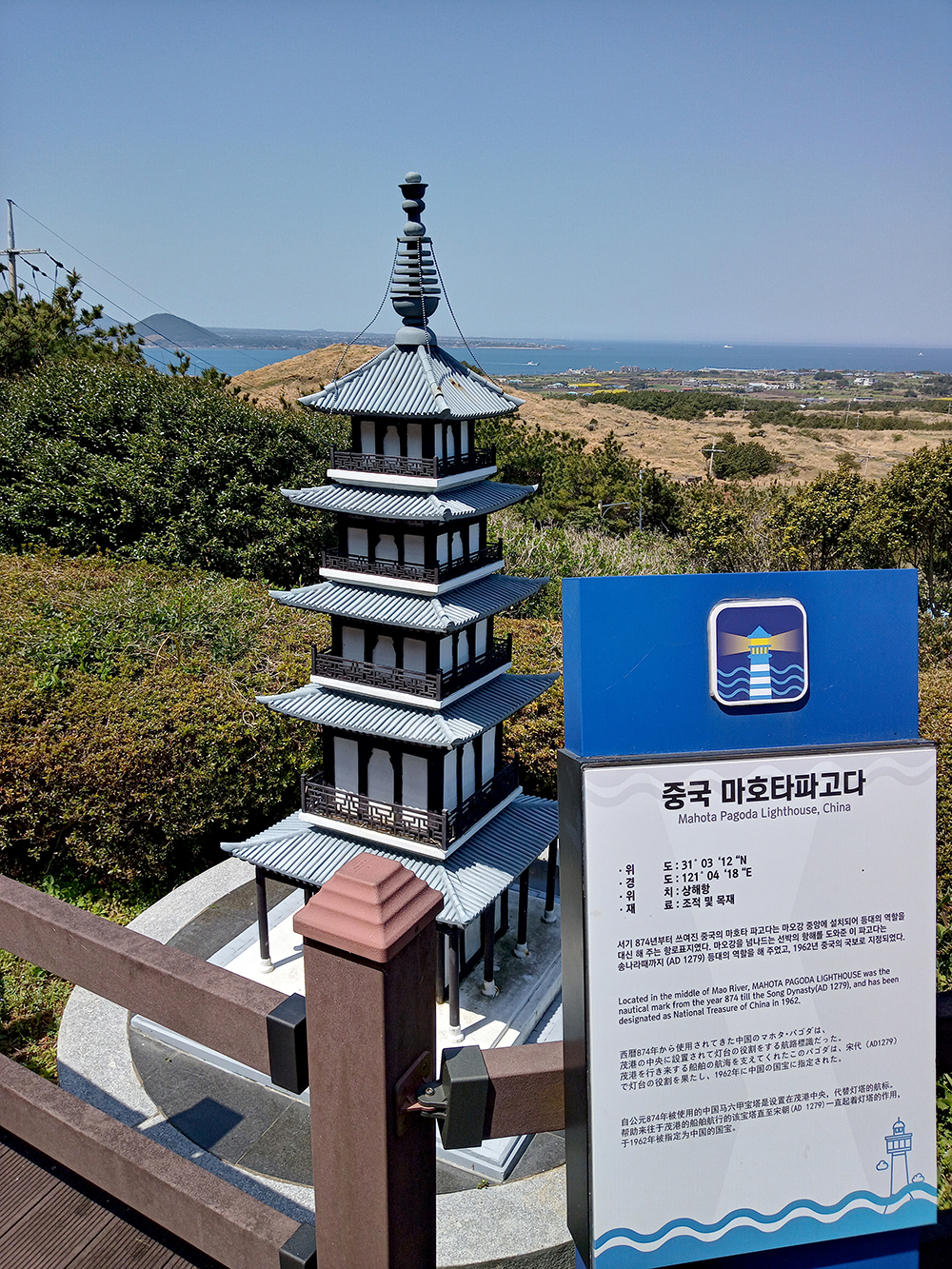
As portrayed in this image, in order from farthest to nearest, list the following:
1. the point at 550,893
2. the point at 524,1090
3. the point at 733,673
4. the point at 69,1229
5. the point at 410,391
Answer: the point at 550,893, the point at 410,391, the point at 69,1229, the point at 733,673, the point at 524,1090

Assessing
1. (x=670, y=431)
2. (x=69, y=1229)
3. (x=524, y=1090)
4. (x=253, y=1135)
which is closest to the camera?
(x=524, y=1090)

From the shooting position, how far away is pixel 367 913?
2064 millimetres

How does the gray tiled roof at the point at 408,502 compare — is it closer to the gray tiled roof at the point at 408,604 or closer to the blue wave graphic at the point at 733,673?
the gray tiled roof at the point at 408,604

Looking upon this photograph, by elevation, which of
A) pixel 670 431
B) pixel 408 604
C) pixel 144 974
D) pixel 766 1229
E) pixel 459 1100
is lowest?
pixel 766 1229

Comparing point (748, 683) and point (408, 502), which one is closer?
point (748, 683)

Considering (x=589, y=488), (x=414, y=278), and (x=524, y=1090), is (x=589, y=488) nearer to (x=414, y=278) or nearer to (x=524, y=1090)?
(x=414, y=278)

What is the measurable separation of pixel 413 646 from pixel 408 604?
0.50 m

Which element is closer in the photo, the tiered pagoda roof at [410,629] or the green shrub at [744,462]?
the tiered pagoda roof at [410,629]

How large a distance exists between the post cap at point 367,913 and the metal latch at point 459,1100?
36 cm

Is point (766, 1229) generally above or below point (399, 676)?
below

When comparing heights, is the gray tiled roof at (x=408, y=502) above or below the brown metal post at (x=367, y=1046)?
above

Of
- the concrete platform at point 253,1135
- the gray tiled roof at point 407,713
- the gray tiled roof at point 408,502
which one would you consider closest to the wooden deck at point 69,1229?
the concrete platform at point 253,1135

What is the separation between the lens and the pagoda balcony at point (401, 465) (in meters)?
9.05

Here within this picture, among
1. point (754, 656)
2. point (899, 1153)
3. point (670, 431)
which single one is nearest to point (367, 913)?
point (754, 656)
